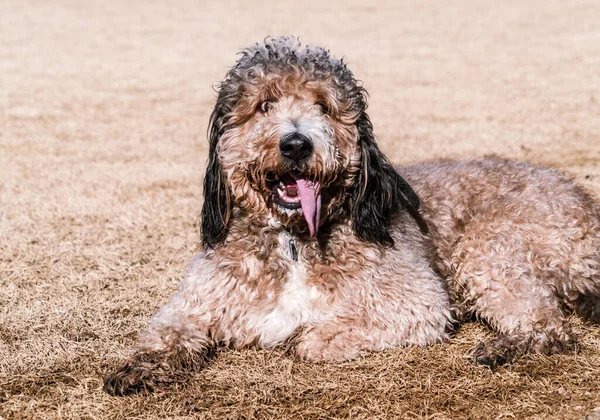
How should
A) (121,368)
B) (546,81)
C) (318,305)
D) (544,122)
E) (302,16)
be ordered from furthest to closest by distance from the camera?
(302,16)
(546,81)
(544,122)
(318,305)
(121,368)

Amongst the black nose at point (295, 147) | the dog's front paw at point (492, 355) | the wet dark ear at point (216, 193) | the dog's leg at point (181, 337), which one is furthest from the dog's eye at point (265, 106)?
the dog's front paw at point (492, 355)

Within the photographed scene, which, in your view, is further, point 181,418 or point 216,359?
point 216,359

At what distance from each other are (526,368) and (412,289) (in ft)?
2.51

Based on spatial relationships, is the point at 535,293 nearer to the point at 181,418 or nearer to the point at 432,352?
the point at 432,352

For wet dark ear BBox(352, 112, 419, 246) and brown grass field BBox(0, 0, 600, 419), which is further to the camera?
wet dark ear BBox(352, 112, 419, 246)

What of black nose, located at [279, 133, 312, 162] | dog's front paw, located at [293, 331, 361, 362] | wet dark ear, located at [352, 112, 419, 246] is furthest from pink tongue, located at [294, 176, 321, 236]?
dog's front paw, located at [293, 331, 361, 362]

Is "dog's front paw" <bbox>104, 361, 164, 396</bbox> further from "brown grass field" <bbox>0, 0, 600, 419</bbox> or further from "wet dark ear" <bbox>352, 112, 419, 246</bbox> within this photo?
"wet dark ear" <bbox>352, 112, 419, 246</bbox>

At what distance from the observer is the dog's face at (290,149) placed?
4.06 meters

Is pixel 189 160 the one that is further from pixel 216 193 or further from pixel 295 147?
pixel 295 147

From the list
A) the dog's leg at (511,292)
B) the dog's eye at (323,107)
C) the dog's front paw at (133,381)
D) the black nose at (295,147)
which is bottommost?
the dog's front paw at (133,381)

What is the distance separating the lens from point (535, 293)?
4.63 metres

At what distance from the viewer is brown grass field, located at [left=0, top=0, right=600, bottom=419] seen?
4.00 m

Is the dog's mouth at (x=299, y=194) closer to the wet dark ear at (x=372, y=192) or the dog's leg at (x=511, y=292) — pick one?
the wet dark ear at (x=372, y=192)

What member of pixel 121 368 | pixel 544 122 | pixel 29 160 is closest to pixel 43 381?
pixel 121 368
